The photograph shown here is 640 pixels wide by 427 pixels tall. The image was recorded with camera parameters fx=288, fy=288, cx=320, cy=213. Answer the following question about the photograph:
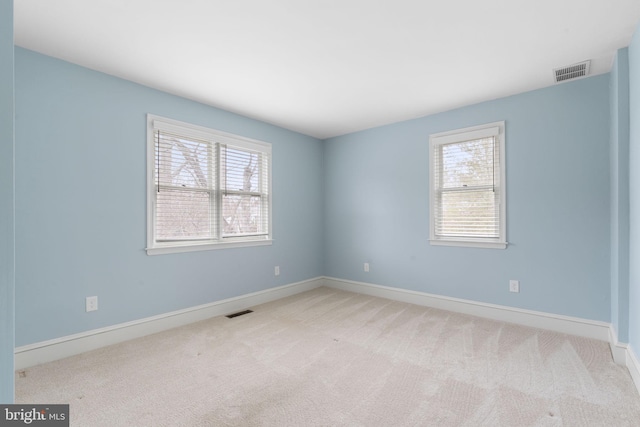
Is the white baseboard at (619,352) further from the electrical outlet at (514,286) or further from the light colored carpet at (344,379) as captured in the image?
the electrical outlet at (514,286)

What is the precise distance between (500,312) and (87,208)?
14.0 feet

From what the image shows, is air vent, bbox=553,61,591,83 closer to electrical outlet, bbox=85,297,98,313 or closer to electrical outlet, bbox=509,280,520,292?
electrical outlet, bbox=509,280,520,292

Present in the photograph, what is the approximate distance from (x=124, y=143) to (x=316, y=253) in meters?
3.05

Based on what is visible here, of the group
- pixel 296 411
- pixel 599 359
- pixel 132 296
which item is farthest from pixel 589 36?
pixel 132 296

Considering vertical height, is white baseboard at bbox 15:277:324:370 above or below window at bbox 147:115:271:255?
below

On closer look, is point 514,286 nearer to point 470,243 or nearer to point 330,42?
point 470,243

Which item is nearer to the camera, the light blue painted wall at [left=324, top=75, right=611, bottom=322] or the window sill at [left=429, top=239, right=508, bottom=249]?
the light blue painted wall at [left=324, top=75, right=611, bottom=322]

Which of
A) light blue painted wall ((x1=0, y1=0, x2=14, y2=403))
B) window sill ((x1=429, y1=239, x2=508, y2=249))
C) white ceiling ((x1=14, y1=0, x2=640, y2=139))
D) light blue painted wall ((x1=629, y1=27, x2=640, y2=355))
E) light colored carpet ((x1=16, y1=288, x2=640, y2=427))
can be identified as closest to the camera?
light blue painted wall ((x1=0, y1=0, x2=14, y2=403))

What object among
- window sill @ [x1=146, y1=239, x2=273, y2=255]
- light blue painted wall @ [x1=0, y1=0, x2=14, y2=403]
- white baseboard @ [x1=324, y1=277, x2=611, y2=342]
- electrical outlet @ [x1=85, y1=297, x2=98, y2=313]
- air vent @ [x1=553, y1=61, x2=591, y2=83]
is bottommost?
white baseboard @ [x1=324, y1=277, x2=611, y2=342]

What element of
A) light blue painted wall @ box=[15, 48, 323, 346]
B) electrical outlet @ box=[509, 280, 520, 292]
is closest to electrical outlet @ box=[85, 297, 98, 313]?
light blue painted wall @ box=[15, 48, 323, 346]

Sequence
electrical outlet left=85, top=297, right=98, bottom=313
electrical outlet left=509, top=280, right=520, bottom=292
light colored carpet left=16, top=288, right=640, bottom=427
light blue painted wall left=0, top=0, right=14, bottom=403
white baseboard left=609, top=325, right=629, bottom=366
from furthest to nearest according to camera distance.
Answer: electrical outlet left=509, top=280, right=520, bottom=292 < electrical outlet left=85, top=297, right=98, bottom=313 < white baseboard left=609, top=325, right=629, bottom=366 < light colored carpet left=16, top=288, right=640, bottom=427 < light blue painted wall left=0, top=0, right=14, bottom=403

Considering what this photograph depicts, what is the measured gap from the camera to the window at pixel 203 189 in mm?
3002

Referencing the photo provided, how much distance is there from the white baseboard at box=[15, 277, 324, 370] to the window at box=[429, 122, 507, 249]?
8.32 ft

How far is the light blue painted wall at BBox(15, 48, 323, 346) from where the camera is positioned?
7.43ft
